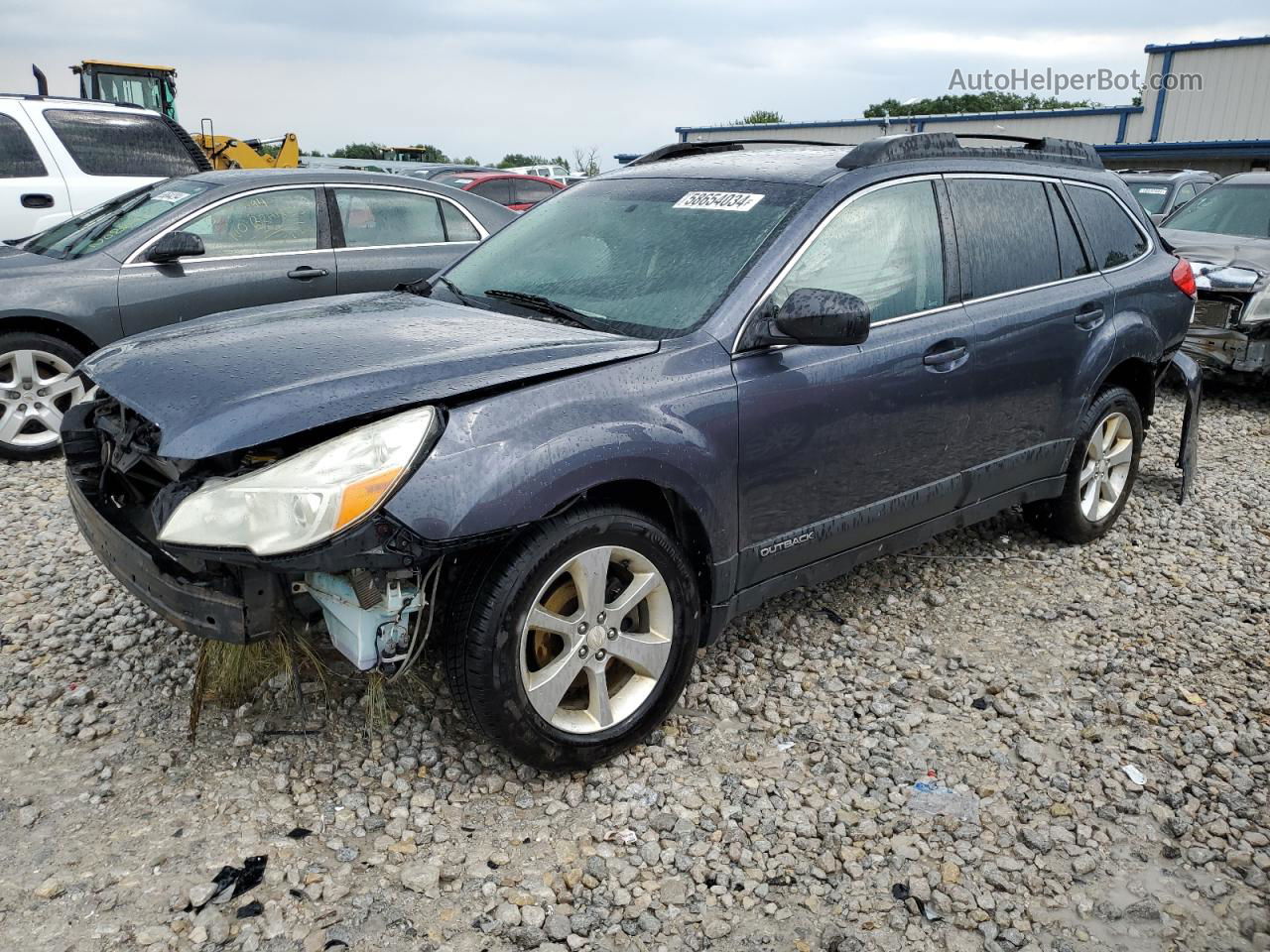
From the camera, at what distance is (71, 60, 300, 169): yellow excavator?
16828mm

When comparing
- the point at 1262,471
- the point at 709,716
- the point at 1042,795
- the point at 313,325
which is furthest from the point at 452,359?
the point at 1262,471

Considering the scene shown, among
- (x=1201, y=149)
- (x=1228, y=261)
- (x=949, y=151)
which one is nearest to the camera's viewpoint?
(x=949, y=151)

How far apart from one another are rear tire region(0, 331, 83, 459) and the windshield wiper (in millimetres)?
3321

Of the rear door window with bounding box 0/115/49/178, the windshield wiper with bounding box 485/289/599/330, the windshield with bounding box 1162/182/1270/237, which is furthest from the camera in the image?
the windshield with bounding box 1162/182/1270/237

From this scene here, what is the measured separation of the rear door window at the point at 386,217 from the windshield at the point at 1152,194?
9.56 m

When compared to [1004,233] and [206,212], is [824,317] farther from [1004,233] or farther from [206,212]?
[206,212]

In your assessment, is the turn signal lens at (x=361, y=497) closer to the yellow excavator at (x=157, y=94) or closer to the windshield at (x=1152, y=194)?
the windshield at (x=1152, y=194)

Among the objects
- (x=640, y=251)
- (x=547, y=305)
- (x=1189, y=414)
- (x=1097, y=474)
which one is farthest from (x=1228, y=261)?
(x=547, y=305)

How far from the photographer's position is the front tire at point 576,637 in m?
2.67

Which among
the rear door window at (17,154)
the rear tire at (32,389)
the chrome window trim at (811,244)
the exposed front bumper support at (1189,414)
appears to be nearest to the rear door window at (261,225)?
the rear tire at (32,389)

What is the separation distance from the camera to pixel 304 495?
95.0 inches

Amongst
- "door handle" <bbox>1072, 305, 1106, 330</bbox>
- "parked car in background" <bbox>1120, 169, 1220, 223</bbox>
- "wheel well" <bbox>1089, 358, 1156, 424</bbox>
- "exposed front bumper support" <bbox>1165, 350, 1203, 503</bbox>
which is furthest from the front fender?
"parked car in background" <bbox>1120, 169, 1220, 223</bbox>

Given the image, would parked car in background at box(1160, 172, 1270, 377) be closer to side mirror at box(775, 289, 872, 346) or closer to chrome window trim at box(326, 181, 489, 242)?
chrome window trim at box(326, 181, 489, 242)

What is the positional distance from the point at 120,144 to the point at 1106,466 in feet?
24.0
